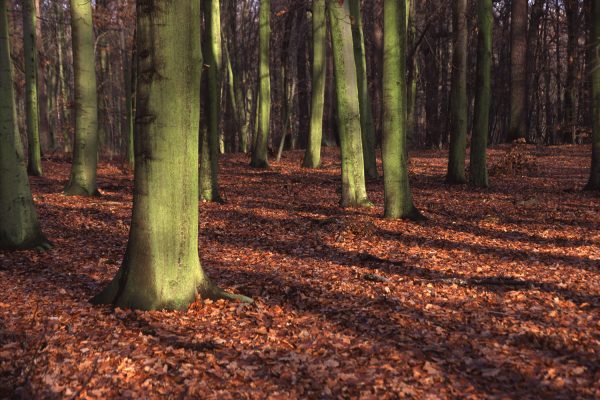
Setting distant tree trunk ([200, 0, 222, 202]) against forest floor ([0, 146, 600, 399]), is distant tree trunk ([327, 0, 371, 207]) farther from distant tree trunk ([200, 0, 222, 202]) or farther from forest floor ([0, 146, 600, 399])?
distant tree trunk ([200, 0, 222, 202])

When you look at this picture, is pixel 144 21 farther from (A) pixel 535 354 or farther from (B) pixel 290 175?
(B) pixel 290 175

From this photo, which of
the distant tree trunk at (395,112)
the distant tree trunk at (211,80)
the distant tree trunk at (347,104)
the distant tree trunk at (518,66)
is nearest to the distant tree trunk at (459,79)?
the distant tree trunk at (347,104)

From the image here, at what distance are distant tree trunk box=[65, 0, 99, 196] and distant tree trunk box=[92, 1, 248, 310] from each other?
7.86 m

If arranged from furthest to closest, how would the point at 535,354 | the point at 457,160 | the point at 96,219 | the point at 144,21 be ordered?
the point at 457,160
the point at 96,219
the point at 144,21
the point at 535,354

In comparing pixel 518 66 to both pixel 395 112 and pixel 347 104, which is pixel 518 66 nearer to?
pixel 347 104

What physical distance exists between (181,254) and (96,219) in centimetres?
586

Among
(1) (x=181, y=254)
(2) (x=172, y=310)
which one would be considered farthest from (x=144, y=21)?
(2) (x=172, y=310)

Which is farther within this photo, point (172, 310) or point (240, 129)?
point (240, 129)

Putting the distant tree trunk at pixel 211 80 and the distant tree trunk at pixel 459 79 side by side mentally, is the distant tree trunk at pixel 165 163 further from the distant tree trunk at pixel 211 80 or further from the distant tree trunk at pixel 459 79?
the distant tree trunk at pixel 459 79

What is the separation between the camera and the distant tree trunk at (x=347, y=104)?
36.3 ft

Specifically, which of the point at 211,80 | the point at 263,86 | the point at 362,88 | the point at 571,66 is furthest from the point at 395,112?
the point at 571,66

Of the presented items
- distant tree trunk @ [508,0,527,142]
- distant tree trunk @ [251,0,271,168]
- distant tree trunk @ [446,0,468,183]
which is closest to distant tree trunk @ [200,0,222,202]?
distant tree trunk @ [446,0,468,183]

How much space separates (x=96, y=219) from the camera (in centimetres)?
1043

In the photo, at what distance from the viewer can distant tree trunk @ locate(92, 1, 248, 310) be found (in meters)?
4.90
